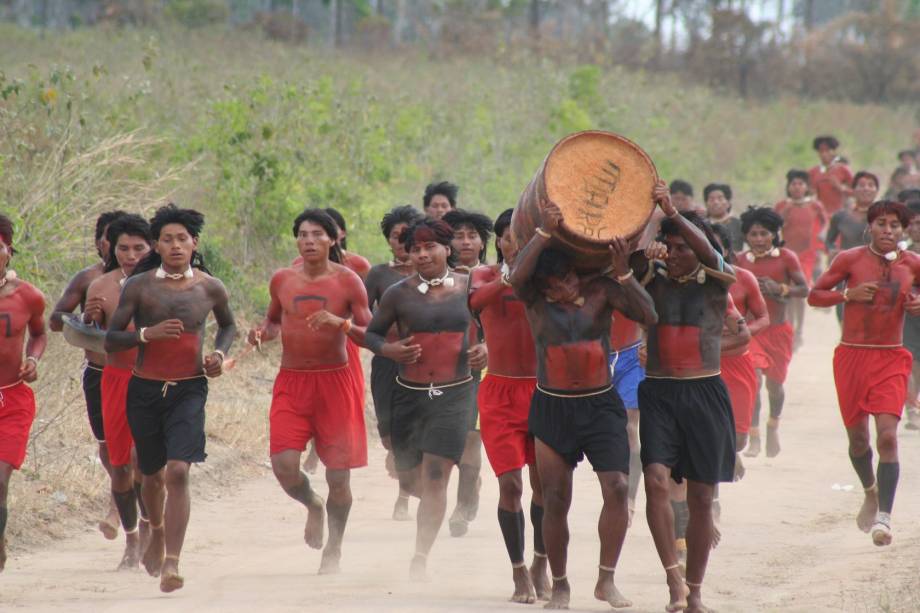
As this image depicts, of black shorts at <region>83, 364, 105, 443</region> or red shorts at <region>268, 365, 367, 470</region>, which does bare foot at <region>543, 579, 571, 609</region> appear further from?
black shorts at <region>83, 364, 105, 443</region>

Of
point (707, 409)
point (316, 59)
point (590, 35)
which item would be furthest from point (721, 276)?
point (590, 35)

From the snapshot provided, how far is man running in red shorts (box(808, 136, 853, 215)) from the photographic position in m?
19.5

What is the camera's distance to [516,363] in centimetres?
773

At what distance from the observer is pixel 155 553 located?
7992mm

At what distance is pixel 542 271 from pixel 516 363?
83 cm

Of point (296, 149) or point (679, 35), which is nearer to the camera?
point (296, 149)

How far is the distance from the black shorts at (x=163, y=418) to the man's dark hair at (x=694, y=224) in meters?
2.64

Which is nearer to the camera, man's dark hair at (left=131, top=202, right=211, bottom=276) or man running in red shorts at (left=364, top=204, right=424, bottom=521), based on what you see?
man's dark hair at (left=131, top=202, right=211, bottom=276)

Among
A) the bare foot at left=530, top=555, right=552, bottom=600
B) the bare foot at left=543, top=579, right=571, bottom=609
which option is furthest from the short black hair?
the bare foot at left=543, top=579, right=571, bottom=609

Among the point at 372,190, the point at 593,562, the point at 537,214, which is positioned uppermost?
the point at 537,214

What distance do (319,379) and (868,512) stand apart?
11.7ft

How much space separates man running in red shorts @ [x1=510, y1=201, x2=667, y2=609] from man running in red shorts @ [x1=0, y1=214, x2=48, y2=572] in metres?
2.68

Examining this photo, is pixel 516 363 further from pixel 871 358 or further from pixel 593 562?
pixel 871 358

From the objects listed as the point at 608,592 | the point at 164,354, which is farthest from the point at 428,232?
the point at 608,592
